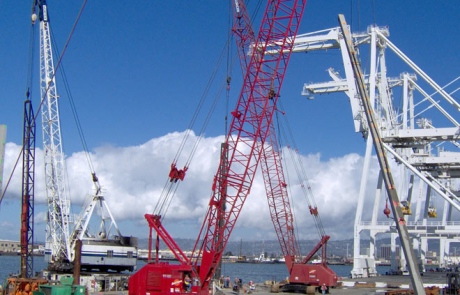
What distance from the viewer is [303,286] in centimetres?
A: 5047

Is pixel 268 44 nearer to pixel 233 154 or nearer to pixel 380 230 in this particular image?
pixel 233 154

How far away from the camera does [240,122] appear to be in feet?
147

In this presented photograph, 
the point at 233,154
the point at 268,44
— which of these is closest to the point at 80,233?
the point at 233,154

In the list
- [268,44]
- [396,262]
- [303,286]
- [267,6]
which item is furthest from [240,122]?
[396,262]

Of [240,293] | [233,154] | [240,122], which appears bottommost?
[240,293]

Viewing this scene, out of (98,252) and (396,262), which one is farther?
(396,262)

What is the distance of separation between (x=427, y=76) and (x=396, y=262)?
36.3 metres

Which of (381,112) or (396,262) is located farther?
(396,262)

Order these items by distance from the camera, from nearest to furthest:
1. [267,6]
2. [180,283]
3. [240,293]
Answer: [180,283] < [267,6] < [240,293]

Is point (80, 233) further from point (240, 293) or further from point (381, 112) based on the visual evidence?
point (381, 112)

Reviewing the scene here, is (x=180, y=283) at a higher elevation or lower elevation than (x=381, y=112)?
lower

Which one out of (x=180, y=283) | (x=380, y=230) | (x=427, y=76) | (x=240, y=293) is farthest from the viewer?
(x=380, y=230)

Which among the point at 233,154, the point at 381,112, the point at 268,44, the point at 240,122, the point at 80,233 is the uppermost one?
the point at 268,44

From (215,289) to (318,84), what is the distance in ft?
108
